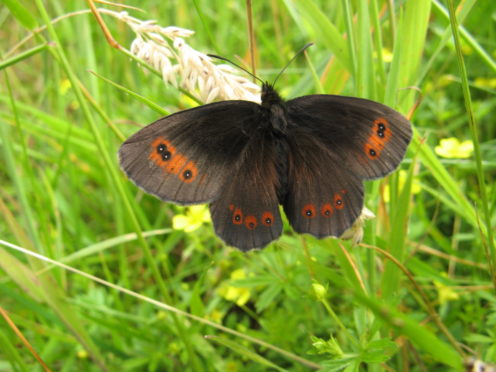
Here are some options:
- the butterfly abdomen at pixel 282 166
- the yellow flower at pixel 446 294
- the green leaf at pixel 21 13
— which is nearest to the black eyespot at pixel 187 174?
the butterfly abdomen at pixel 282 166

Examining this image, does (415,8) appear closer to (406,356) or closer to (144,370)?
(406,356)

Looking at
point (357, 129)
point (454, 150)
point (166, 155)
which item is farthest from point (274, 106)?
point (454, 150)

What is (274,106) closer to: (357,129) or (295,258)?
(357,129)

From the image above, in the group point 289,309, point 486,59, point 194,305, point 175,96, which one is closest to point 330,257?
point 289,309

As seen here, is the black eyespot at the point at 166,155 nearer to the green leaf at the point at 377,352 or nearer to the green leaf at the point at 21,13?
the green leaf at the point at 21,13

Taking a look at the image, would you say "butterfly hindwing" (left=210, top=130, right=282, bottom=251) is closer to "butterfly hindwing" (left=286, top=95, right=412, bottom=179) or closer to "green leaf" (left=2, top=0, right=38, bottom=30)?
"butterfly hindwing" (left=286, top=95, right=412, bottom=179)
